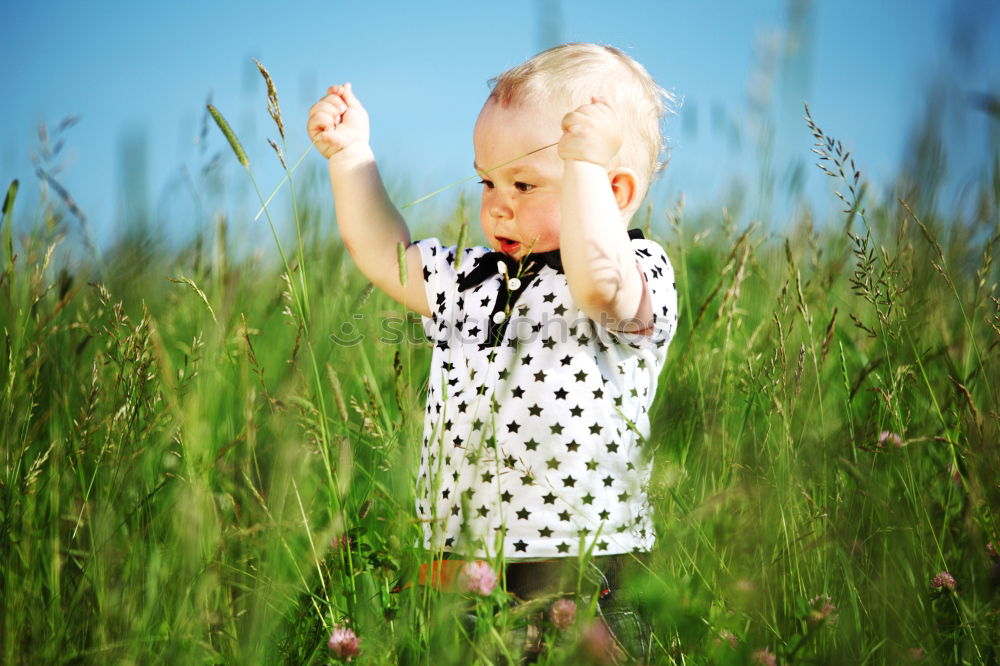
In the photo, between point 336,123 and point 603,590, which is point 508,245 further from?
point 603,590

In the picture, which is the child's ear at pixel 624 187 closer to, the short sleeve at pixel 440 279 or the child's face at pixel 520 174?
the child's face at pixel 520 174

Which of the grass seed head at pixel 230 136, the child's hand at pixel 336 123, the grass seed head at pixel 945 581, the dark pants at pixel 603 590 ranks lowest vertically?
the dark pants at pixel 603 590

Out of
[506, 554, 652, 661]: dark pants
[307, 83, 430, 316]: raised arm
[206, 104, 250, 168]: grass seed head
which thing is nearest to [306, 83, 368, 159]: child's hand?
[307, 83, 430, 316]: raised arm

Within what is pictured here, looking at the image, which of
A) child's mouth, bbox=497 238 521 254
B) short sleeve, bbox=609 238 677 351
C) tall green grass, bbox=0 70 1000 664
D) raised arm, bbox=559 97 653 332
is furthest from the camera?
child's mouth, bbox=497 238 521 254

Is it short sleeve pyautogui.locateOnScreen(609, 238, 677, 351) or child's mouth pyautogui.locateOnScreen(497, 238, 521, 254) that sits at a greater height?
child's mouth pyautogui.locateOnScreen(497, 238, 521, 254)

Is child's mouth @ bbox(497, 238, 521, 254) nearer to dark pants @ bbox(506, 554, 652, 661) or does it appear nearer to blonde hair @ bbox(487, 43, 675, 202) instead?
blonde hair @ bbox(487, 43, 675, 202)

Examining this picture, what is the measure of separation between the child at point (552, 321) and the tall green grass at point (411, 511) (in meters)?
0.10

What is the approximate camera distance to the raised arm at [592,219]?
1.47 m

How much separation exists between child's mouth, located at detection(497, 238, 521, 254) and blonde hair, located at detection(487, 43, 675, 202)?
25cm

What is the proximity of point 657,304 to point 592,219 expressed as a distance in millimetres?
245

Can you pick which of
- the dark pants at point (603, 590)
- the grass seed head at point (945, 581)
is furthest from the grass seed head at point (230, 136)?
the grass seed head at point (945, 581)

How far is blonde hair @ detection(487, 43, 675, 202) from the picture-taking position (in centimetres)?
167

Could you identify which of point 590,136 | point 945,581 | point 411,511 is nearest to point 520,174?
point 590,136

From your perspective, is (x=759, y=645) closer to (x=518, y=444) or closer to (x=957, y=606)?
(x=957, y=606)
